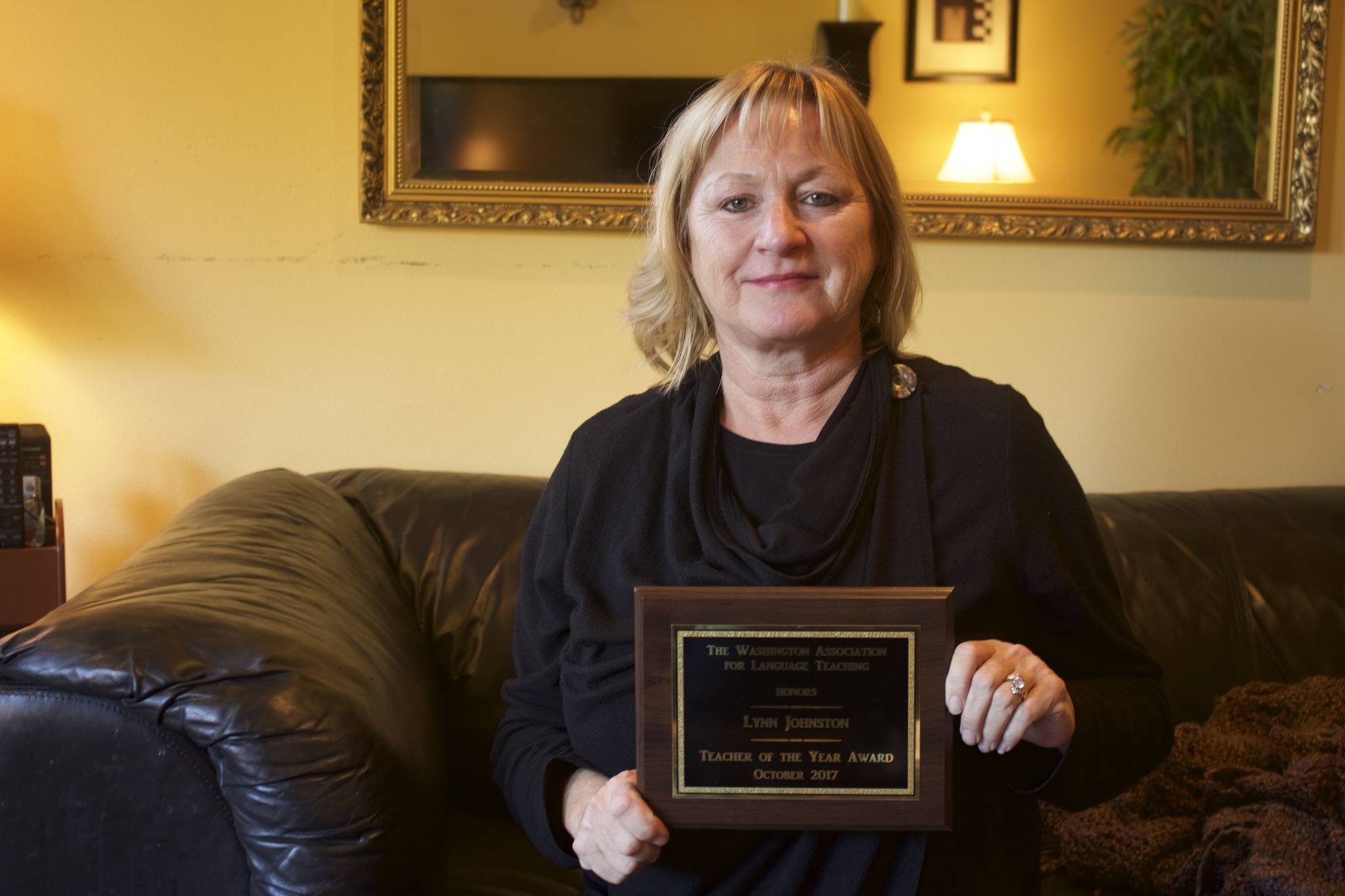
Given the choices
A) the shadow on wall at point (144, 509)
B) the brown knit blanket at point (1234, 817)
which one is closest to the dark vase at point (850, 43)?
the brown knit blanket at point (1234, 817)

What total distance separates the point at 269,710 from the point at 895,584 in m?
0.65

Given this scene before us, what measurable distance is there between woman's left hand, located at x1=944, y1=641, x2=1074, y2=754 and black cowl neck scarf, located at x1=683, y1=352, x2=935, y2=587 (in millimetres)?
149

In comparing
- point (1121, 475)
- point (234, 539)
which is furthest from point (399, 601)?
point (1121, 475)

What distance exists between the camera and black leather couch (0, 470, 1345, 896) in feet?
3.96

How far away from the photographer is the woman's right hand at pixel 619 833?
1083mm

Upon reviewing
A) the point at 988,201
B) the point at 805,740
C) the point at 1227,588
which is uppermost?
the point at 988,201

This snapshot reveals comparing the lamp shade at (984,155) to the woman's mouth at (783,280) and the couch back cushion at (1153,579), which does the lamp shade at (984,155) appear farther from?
the woman's mouth at (783,280)

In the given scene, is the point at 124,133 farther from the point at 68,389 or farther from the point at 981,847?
the point at 981,847

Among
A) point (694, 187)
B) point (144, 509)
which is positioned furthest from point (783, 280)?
point (144, 509)

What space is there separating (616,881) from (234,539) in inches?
32.8

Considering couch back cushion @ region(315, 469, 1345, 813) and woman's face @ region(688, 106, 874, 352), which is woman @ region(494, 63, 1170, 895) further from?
couch back cushion @ region(315, 469, 1345, 813)

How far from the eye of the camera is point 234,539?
1.68 m

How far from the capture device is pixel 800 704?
42.2 inches

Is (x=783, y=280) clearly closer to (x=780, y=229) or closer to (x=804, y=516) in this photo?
(x=780, y=229)
